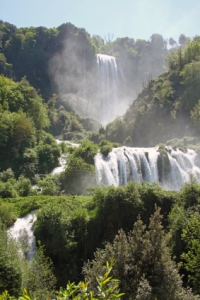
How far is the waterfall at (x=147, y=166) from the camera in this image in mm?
29250

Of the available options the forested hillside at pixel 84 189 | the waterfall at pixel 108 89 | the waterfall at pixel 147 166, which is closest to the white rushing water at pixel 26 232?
the forested hillside at pixel 84 189

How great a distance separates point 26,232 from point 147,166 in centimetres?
1689

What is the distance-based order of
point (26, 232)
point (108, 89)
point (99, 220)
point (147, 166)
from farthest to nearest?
point (108, 89) → point (147, 166) → point (99, 220) → point (26, 232)

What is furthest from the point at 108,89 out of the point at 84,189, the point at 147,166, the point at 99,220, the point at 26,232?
the point at 26,232

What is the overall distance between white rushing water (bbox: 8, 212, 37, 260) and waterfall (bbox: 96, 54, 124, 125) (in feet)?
184

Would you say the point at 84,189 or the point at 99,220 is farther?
the point at 84,189

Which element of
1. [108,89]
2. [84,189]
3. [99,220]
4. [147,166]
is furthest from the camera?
[108,89]

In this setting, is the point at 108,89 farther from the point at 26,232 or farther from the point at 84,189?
the point at 26,232

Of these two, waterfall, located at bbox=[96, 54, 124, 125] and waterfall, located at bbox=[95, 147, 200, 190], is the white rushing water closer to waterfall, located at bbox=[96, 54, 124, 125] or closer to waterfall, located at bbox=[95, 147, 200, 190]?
waterfall, located at bbox=[95, 147, 200, 190]

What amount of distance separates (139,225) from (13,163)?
22680mm

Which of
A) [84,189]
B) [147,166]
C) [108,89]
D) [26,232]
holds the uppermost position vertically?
[108,89]

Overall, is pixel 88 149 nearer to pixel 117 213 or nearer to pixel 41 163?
pixel 41 163

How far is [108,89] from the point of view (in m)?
74.2

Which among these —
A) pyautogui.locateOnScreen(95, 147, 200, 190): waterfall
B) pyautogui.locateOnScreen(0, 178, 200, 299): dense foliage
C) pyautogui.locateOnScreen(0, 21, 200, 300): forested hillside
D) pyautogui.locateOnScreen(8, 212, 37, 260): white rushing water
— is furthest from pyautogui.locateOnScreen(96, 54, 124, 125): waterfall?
pyautogui.locateOnScreen(8, 212, 37, 260): white rushing water
